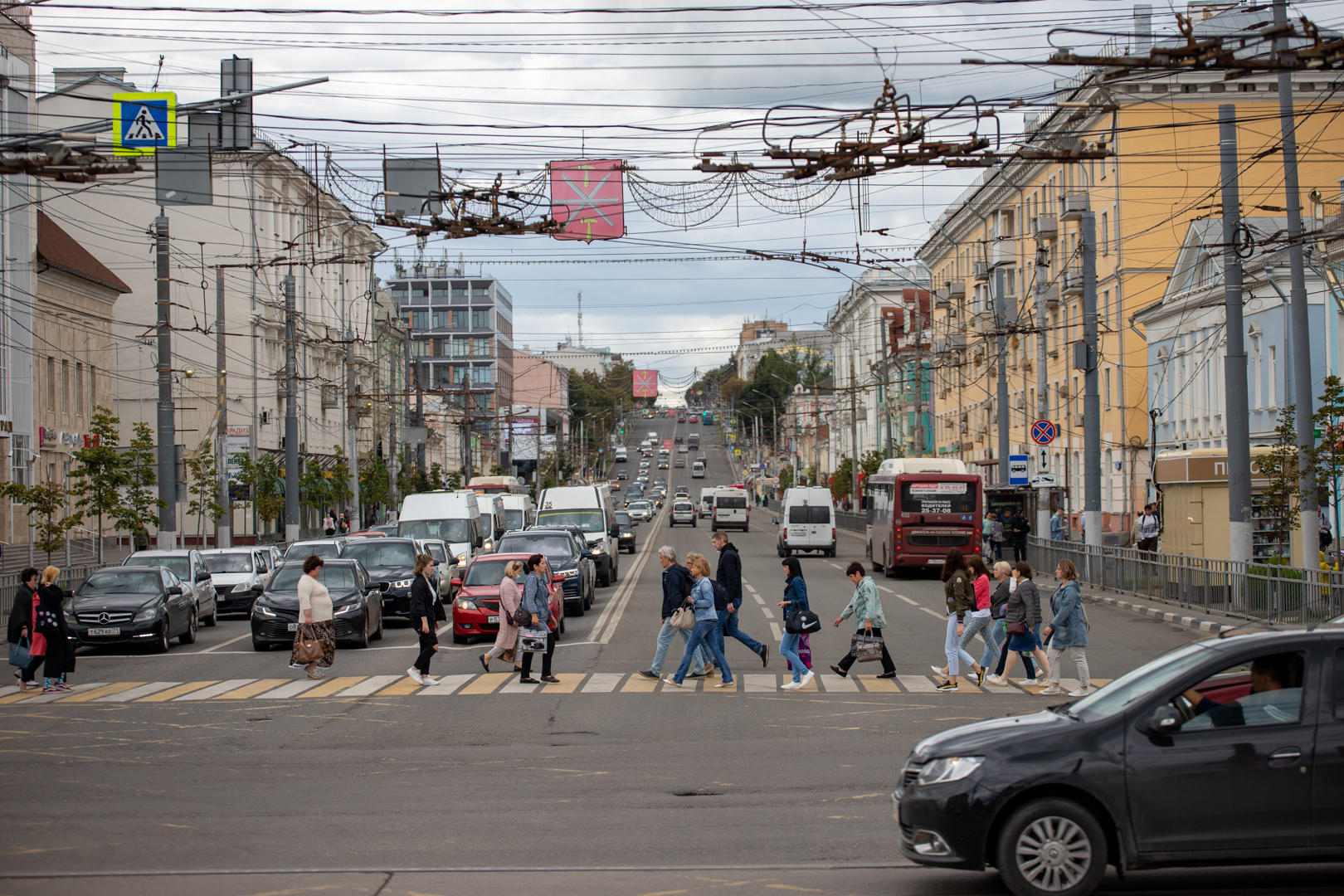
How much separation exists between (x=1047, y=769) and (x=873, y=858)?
165 centimetres

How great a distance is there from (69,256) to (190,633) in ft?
102

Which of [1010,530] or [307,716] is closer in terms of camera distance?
[307,716]

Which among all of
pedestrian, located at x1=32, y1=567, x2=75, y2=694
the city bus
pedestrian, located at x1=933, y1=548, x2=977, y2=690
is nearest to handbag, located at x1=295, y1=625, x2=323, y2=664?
pedestrian, located at x1=32, y1=567, x2=75, y2=694

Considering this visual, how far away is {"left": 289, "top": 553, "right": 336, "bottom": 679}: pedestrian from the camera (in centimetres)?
1842

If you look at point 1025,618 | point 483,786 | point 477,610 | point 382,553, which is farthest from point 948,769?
point 382,553

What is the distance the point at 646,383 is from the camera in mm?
171750

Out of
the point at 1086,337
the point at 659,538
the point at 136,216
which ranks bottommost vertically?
the point at 659,538

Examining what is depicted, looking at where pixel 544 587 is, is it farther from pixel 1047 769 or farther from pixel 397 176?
pixel 1047 769

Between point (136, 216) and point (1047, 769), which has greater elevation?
point (136, 216)

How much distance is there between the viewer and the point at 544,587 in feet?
58.6

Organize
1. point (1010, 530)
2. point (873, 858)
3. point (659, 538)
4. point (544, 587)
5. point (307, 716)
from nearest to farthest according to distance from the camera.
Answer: point (873, 858) → point (307, 716) → point (544, 587) → point (1010, 530) → point (659, 538)

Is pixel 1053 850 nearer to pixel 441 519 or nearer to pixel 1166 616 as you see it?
pixel 1166 616

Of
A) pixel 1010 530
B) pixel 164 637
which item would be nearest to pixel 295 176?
pixel 1010 530

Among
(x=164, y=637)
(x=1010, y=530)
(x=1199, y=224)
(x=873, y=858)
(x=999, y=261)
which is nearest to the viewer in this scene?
(x=873, y=858)
